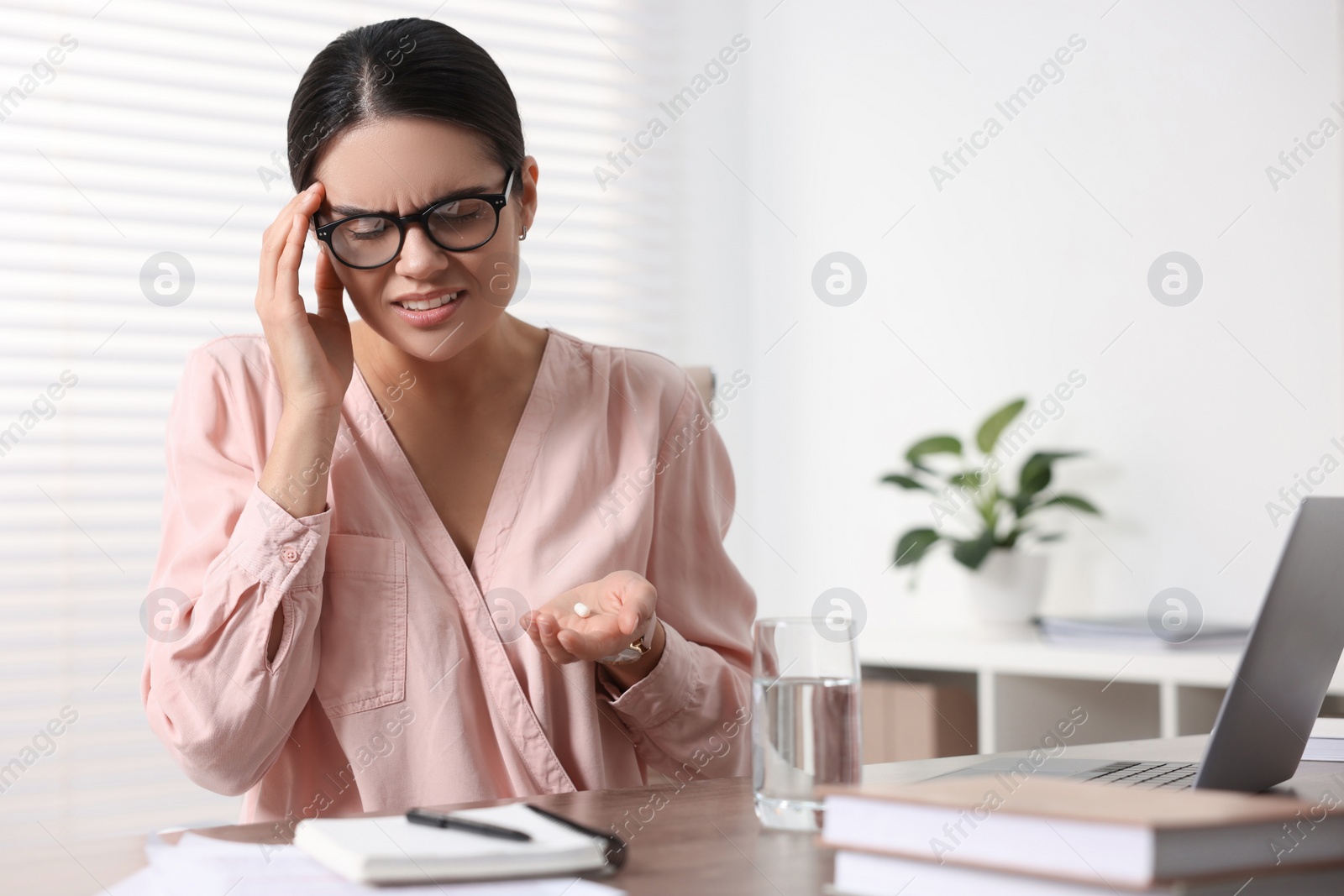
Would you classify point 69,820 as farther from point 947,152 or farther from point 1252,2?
point 1252,2

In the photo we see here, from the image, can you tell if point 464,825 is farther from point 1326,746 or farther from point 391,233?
point 1326,746

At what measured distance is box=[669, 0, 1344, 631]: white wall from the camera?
7.38ft

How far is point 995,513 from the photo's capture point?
253 centimetres

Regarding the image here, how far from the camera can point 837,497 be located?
10.2 ft

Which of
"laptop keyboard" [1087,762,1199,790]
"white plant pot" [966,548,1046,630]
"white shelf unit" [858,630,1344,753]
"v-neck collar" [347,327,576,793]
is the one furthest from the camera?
"white plant pot" [966,548,1046,630]

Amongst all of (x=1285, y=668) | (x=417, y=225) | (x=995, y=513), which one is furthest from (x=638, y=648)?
(x=995, y=513)

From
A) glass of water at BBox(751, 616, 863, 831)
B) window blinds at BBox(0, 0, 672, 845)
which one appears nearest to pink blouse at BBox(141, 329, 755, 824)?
glass of water at BBox(751, 616, 863, 831)

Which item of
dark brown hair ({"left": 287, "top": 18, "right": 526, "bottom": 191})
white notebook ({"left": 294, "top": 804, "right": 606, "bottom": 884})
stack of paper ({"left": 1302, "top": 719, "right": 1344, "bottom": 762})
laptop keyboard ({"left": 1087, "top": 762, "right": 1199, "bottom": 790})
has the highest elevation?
dark brown hair ({"left": 287, "top": 18, "right": 526, "bottom": 191})

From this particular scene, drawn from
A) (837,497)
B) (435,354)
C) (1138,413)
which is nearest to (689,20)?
(837,497)

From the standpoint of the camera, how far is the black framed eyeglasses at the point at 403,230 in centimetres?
122

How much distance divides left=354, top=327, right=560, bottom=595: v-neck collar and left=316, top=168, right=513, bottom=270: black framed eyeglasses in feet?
0.69

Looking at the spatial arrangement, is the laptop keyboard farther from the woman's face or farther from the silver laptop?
the woman's face

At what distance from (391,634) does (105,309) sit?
1419 millimetres

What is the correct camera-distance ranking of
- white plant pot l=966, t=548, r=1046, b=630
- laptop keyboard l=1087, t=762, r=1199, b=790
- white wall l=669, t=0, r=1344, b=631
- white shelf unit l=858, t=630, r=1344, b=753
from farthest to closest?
white plant pot l=966, t=548, r=1046, b=630 < white wall l=669, t=0, r=1344, b=631 < white shelf unit l=858, t=630, r=1344, b=753 < laptop keyboard l=1087, t=762, r=1199, b=790
